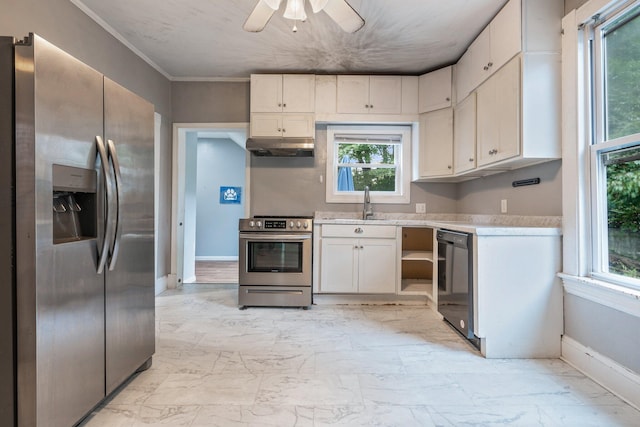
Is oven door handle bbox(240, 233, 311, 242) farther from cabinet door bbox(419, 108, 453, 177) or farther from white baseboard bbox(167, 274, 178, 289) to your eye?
cabinet door bbox(419, 108, 453, 177)

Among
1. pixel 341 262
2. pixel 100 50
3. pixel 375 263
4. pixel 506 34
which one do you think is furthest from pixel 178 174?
pixel 506 34

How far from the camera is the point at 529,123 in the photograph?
2188mm

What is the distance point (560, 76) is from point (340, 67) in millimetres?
2034

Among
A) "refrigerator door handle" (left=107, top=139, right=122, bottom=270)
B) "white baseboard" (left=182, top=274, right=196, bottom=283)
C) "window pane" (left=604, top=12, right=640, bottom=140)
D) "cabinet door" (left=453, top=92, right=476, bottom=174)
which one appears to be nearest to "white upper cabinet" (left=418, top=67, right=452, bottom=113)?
"cabinet door" (left=453, top=92, right=476, bottom=174)

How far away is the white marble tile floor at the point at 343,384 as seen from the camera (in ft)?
5.04

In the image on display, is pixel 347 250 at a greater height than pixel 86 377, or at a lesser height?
greater

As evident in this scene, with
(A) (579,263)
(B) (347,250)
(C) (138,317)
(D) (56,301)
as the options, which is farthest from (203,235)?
(A) (579,263)

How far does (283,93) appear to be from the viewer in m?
3.59

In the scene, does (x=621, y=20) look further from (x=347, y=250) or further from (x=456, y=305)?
(x=347, y=250)

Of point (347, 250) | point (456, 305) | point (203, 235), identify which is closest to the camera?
point (456, 305)

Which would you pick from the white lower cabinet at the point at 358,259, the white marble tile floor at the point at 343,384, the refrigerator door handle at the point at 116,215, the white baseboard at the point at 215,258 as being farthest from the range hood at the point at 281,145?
the white baseboard at the point at 215,258

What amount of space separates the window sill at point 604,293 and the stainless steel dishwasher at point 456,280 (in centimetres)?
57

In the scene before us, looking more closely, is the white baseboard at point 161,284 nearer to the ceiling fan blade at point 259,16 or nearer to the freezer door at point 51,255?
the freezer door at point 51,255

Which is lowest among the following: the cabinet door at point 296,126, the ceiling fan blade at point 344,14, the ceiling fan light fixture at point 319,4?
the cabinet door at point 296,126
